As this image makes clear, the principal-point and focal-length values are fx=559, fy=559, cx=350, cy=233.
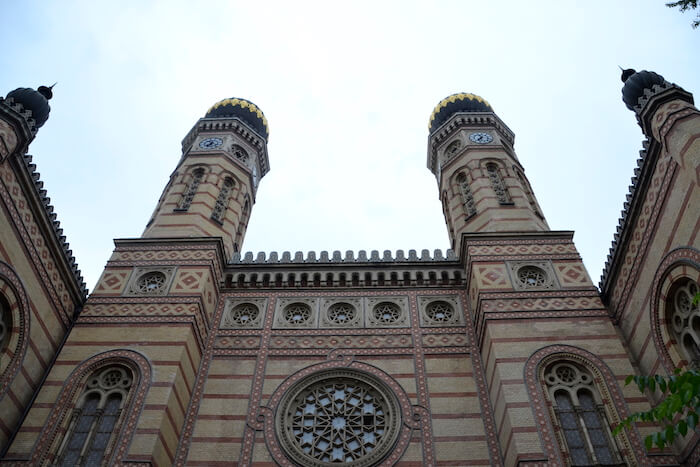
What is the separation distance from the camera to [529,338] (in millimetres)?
10344

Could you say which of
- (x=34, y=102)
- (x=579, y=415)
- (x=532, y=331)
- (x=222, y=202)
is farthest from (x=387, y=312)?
(x=34, y=102)

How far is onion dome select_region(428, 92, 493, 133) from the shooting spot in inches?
728

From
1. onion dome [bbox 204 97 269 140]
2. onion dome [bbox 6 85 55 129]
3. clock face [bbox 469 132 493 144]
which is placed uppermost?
onion dome [bbox 204 97 269 140]

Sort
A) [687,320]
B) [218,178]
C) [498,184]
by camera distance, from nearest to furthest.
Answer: [687,320]
[498,184]
[218,178]

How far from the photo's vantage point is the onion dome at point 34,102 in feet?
33.7

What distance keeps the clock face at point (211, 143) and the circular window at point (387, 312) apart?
7.64m

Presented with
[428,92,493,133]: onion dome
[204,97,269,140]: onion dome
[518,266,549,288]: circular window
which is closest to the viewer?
[518,266,549,288]: circular window

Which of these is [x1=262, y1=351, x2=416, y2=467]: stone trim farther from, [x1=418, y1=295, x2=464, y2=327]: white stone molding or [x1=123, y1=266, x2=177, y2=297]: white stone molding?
[x1=123, y1=266, x2=177, y2=297]: white stone molding

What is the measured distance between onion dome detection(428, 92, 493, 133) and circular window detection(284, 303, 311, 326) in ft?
29.5

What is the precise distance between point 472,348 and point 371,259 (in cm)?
331

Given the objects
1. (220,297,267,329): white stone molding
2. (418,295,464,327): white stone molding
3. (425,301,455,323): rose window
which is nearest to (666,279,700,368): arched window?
(418,295,464,327): white stone molding

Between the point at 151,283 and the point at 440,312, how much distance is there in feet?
20.6

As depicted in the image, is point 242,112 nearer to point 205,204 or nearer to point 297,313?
point 205,204

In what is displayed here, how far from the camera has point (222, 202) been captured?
1530 centimetres
